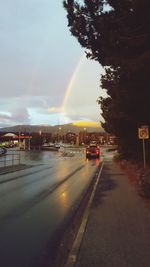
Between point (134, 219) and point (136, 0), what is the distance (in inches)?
254

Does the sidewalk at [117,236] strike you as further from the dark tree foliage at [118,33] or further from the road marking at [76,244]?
the dark tree foliage at [118,33]

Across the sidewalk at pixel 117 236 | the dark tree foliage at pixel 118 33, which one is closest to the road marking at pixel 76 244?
the sidewalk at pixel 117 236

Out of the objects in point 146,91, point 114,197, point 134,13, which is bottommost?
point 114,197

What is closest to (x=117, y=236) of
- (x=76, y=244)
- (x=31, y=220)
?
(x=76, y=244)

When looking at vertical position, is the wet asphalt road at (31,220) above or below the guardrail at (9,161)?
below

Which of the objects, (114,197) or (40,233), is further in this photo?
(114,197)

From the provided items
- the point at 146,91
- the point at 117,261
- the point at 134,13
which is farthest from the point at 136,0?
the point at 117,261

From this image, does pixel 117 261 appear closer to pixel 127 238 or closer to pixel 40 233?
pixel 127 238

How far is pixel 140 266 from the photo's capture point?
6.57 metres

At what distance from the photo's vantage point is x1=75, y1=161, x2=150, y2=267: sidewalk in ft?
22.9

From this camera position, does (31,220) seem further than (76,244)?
Yes

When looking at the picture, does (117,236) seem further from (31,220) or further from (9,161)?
(9,161)

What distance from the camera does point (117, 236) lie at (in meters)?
8.81

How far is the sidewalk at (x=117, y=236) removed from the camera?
6977 mm
